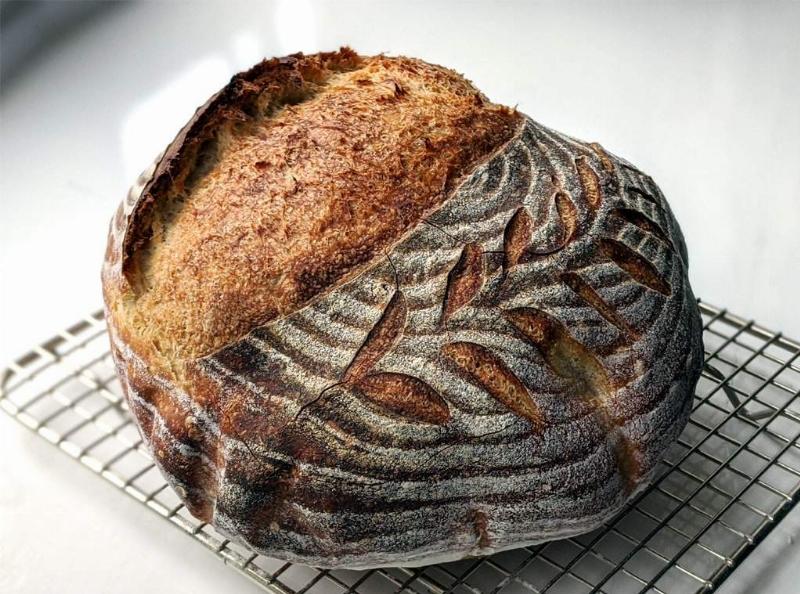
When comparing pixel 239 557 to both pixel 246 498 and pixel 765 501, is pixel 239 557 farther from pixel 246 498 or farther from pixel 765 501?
pixel 765 501

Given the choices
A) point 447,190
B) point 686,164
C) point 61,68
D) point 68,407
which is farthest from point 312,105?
point 61,68

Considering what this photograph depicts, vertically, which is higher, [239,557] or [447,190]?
[447,190]

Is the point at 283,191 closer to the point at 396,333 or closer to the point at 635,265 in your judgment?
the point at 396,333

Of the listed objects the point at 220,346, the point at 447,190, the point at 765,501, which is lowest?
the point at 765,501

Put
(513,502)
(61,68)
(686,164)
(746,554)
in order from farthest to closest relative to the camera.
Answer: (61,68) < (686,164) < (746,554) < (513,502)

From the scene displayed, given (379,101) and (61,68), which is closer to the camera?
(379,101)

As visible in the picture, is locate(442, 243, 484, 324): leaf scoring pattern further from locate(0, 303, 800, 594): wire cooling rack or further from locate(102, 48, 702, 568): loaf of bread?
locate(0, 303, 800, 594): wire cooling rack

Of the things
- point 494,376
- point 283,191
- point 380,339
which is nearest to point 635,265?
point 494,376
